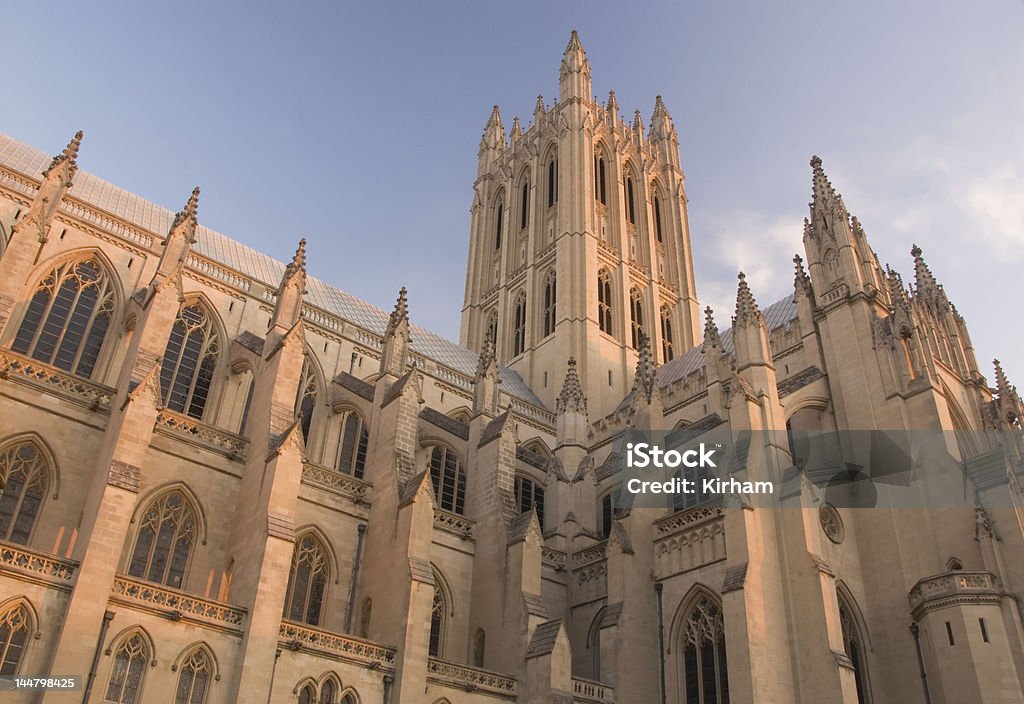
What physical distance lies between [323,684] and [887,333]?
20.2 m

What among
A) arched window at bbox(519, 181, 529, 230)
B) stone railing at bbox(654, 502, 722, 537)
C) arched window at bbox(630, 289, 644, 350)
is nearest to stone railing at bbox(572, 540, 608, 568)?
stone railing at bbox(654, 502, 722, 537)

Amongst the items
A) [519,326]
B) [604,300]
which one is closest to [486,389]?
[604,300]

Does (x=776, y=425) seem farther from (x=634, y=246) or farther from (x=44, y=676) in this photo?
(x=634, y=246)

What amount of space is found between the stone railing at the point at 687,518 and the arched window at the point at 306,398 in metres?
12.1

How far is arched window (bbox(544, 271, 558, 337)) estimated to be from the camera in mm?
45781

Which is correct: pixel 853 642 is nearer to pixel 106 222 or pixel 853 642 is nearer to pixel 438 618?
pixel 438 618

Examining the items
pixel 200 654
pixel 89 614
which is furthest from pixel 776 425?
pixel 89 614

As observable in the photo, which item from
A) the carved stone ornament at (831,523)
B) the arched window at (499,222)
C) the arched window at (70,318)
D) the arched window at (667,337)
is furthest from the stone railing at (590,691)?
the arched window at (499,222)

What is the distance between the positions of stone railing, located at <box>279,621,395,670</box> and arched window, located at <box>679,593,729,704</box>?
8050mm

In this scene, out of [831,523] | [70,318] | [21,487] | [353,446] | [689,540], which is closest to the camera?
[21,487]

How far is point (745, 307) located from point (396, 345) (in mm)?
11839

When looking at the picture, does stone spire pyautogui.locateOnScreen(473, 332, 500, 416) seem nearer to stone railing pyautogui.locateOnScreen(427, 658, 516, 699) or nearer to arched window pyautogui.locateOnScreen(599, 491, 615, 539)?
arched window pyautogui.locateOnScreen(599, 491, 615, 539)

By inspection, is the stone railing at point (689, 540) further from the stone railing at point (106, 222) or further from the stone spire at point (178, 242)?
the stone railing at point (106, 222)

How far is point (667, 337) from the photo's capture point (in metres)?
49.3
